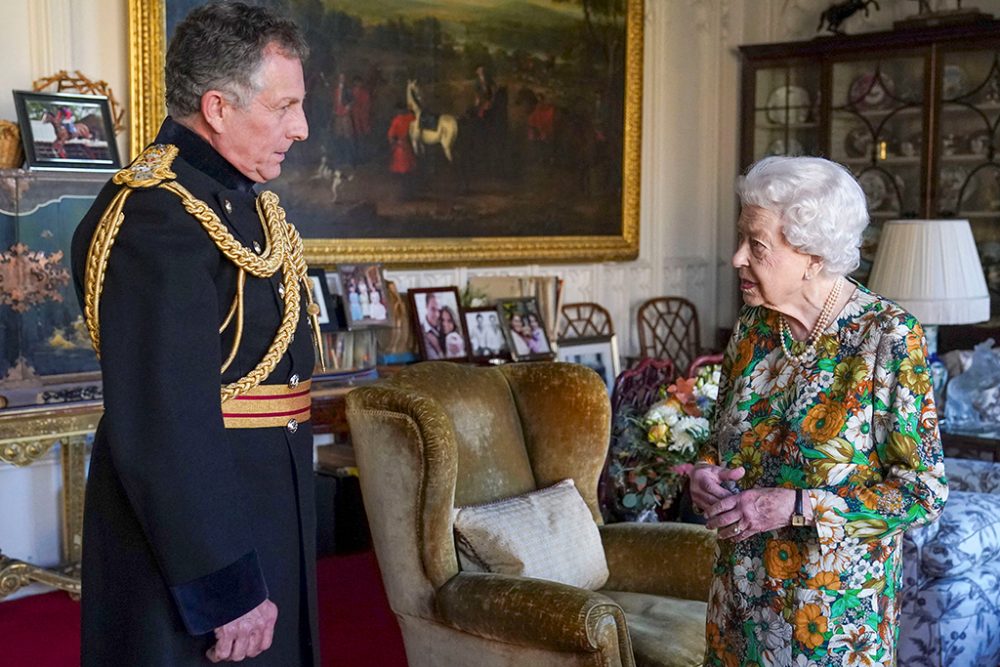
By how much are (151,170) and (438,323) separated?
3845 millimetres

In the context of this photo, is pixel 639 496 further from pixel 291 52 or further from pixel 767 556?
pixel 291 52

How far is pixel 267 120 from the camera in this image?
1.89 m

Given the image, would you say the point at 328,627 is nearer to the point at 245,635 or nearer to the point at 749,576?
the point at 749,576

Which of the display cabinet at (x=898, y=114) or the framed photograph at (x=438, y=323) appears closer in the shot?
the framed photograph at (x=438, y=323)

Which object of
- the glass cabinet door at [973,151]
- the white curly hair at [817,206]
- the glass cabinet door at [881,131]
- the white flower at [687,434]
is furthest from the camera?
the glass cabinet door at [881,131]

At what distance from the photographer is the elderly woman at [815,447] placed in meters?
2.05

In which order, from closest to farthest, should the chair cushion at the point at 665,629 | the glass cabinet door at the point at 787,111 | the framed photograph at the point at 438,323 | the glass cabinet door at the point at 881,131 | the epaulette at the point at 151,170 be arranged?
the epaulette at the point at 151,170, the chair cushion at the point at 665,629, the framed photograph at the point at 438,323, the glass cabinet door at the point at 881,131, the glass cabinet door at the point at 787,111

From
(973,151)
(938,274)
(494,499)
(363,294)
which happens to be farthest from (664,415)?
(973,151)

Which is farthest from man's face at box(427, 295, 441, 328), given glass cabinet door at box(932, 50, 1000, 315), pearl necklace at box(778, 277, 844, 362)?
pearl necklace at box(778, 277, 844, 362)

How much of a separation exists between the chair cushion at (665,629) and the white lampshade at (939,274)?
234cm

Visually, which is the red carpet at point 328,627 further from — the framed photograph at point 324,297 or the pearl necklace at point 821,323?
the pearl necklace at point 821,323

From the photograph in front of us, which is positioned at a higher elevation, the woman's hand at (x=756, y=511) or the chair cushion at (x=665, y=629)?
the woman's hand at (x=756, y=511)

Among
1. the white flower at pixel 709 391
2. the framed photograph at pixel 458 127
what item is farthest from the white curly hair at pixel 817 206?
the framed photograph at pixel 458 127

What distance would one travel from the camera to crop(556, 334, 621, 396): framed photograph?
21.2 feet
